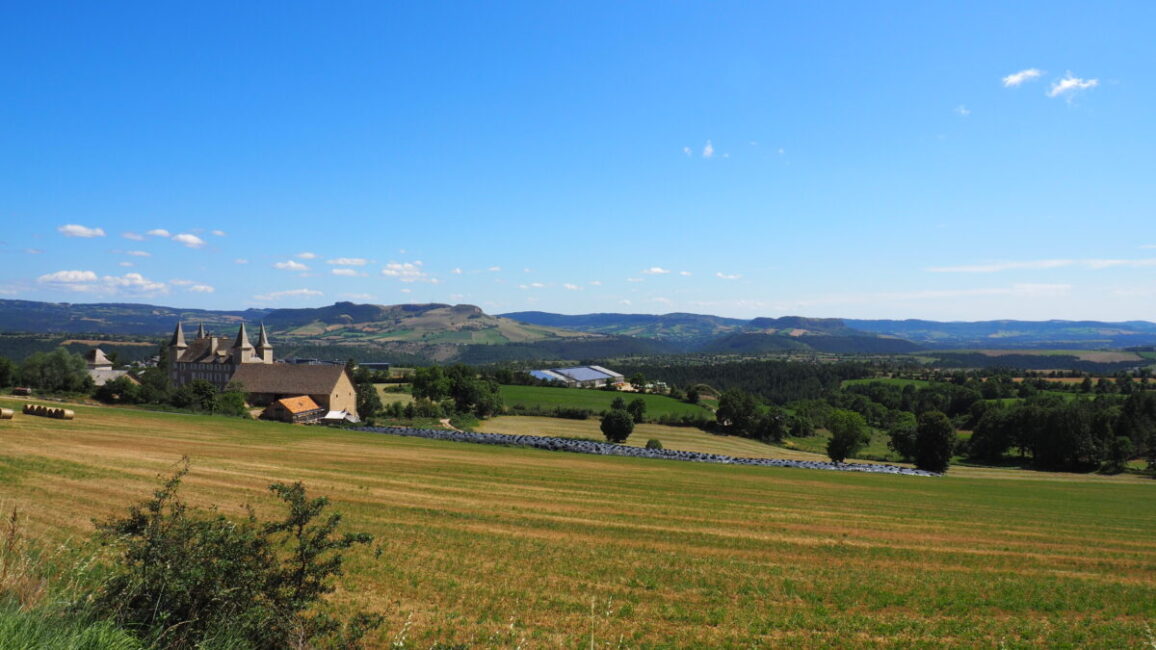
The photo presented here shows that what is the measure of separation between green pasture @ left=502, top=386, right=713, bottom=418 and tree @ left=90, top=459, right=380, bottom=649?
307ft

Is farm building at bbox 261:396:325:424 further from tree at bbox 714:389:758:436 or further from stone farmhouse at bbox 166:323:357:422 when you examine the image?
tree at bbox 714:389:758:436

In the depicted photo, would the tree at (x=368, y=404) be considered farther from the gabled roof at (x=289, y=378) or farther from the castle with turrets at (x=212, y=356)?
the castle with turrets at (x=212, y=356)

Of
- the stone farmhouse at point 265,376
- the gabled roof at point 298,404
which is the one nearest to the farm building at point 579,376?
the stone farmhouse at point 265,376

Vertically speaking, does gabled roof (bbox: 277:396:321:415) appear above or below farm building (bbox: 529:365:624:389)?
above

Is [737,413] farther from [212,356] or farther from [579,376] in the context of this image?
[579,376]

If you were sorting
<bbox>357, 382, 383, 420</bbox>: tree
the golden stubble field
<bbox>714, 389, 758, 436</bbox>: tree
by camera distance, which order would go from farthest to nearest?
1. <bbox>714, 389, 758, 436</bbox>: tree
2. <bbox>357, 382, 383, 420</bbox>: tree
3. the golden stubble field

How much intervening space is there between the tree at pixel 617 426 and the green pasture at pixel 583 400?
26.1 m

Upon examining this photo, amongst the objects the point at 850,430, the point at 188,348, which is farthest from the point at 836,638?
the point at 188,348

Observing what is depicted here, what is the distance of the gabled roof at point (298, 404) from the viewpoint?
7294 centimetres

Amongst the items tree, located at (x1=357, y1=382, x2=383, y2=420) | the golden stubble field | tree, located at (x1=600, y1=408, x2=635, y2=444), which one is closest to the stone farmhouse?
Result: tree, located at (x1=357, y1=382, x2=383, y2=420)

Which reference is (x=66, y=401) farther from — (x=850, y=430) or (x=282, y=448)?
(x=850, y=430)

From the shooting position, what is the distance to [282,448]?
40.6 m

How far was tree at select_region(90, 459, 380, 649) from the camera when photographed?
679cm

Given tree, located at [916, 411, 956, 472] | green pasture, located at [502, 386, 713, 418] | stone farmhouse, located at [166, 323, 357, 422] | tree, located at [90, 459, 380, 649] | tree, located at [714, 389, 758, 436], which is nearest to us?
tree, located at [90, 459, 380, 649]
